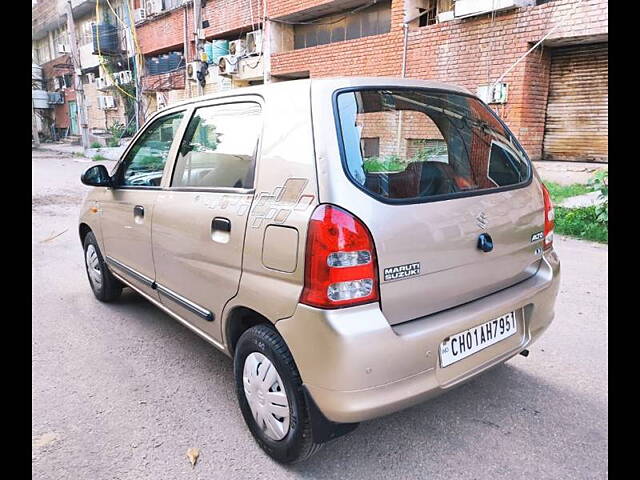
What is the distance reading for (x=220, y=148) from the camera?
8.43ft

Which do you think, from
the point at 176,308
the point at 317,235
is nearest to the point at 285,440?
the point at 317,235

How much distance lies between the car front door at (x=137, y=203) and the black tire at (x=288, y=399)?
1.26 metres

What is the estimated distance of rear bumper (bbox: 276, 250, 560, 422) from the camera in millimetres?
1740

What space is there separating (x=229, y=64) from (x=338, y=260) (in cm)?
1505

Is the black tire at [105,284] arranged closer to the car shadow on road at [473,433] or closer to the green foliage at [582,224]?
the car shadow on road at [473,433]

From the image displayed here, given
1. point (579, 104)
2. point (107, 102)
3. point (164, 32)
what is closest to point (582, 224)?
point (579, 104)

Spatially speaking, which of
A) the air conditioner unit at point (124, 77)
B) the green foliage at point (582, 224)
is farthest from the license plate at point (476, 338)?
the air conditioner unit at point (124, 77)

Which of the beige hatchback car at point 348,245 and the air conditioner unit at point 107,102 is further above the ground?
the air conditioner unit at point 107,102

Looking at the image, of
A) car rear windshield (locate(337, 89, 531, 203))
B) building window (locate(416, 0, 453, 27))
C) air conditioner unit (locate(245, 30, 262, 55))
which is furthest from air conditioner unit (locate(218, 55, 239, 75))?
car rear windshield (locate(337, 89, 531, 203))

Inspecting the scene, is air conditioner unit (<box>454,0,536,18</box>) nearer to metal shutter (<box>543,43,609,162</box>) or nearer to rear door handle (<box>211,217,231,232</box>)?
metal shutter (<box>543,43,609,162</box>)

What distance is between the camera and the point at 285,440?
2049mm

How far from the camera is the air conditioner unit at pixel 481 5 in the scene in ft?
26.7

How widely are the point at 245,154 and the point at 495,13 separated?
26.2 feet
